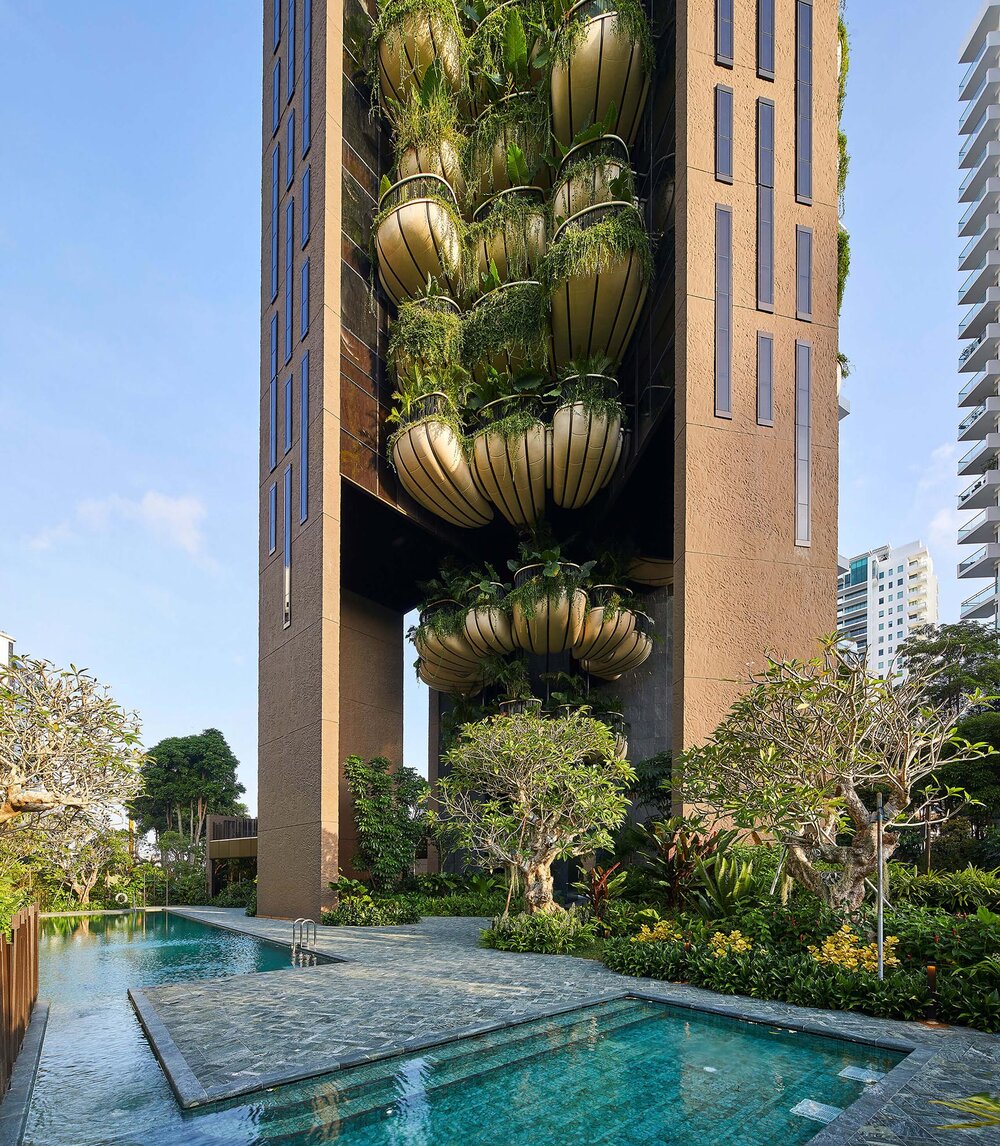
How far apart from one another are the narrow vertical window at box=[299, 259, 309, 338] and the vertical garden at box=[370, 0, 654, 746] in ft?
5.76

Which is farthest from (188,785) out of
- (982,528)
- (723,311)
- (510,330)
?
(982,528)

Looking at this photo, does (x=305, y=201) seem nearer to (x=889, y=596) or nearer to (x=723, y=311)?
(x=723, y=311)

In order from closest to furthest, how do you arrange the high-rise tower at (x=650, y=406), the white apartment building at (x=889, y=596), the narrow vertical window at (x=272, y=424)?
the high-rise tower at (x=650, y=406) → the narrow vertical window at (x=272, y=424) → the white apartment building at (x=889, y=596)

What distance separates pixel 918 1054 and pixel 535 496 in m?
14.9

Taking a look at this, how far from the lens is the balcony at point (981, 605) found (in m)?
47.7

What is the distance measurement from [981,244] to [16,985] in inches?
2228

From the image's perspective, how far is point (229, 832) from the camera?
2841 centimetres

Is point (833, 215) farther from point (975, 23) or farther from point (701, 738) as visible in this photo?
point (975, 23)

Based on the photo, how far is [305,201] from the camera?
69.8ft

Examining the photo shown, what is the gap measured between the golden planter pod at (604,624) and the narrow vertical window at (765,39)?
10.9 m

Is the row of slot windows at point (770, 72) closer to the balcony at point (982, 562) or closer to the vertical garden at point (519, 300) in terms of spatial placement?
the vertical garden at point (519, 300)

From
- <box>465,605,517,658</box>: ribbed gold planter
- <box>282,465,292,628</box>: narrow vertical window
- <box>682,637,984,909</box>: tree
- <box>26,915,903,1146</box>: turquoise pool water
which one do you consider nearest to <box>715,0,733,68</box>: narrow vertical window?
<box>465,605,517,658</box>: ribbed gold planter

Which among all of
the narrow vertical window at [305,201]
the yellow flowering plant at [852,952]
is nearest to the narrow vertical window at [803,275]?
the narrow vertical window at [305,201]

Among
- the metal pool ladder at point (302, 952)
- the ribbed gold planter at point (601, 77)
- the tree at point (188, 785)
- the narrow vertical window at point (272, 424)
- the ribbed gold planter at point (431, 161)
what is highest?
the ribbed gold planter at point (601, 77)
